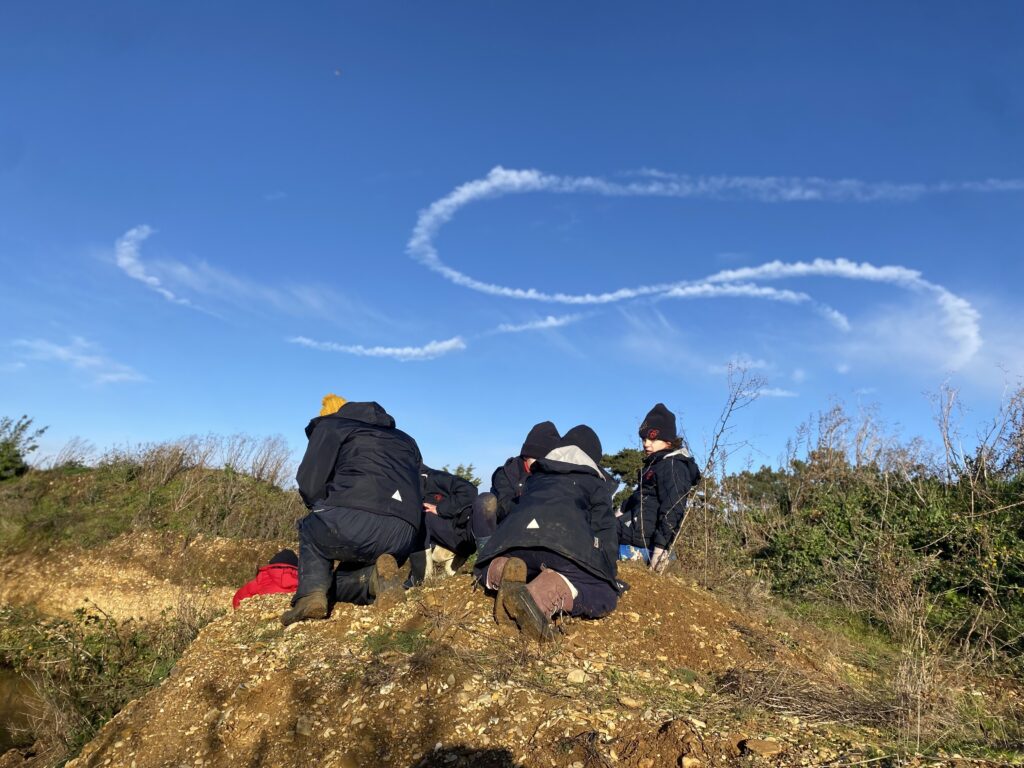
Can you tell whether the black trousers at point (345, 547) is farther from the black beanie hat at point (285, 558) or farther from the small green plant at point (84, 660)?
the small green plant at point (84, 660)

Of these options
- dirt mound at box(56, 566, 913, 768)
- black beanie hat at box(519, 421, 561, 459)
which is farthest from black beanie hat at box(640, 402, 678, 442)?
dirt mound at box(56, 566, 913, 768)

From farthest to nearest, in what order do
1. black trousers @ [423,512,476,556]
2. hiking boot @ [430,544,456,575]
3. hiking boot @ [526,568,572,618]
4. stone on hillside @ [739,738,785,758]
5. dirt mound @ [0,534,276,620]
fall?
dirt mound @ [0,534,276,620] → hiking boot @ [430,544,456,575] → black trousers @ [423,512,476,556] → hiking boot @ [526,568,572,618] → stone on hillside @ [739,738,785,758]

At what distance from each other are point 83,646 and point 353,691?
4941 millimetres

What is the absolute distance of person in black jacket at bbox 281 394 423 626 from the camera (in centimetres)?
469

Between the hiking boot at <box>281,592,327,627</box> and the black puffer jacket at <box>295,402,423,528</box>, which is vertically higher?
the black puffer jacket at <box>295,402,423,528</box>

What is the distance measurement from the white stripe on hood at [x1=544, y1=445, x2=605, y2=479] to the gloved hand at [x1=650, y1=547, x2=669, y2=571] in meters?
1.98

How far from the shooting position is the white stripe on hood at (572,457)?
4855 millimetres

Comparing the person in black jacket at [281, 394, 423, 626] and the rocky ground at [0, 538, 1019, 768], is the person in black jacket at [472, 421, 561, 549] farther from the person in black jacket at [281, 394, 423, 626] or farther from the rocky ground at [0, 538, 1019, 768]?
the rocky ground at [0, 538, 1019, 768]

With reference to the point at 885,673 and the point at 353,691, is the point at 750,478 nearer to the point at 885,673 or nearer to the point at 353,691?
the point at 885,673

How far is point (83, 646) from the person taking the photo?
6.91 meters

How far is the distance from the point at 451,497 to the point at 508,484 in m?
0.63

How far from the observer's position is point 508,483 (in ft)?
21.2

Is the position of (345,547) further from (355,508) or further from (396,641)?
(396,641)

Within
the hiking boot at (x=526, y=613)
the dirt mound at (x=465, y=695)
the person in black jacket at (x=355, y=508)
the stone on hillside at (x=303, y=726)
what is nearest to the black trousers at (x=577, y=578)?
the dirt mound at (x=465, y=695)
